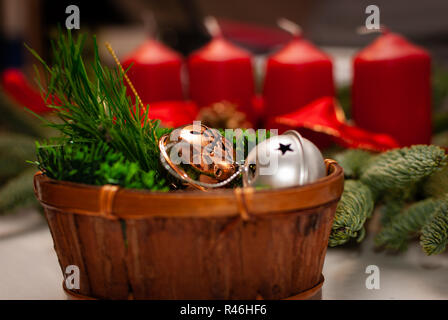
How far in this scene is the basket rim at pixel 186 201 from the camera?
31cm

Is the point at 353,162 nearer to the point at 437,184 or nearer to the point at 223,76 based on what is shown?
the point at 437,184

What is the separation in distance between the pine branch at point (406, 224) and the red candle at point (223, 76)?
321 millimetres

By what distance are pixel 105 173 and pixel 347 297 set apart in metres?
0.24

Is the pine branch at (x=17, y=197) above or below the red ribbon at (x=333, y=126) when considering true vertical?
below

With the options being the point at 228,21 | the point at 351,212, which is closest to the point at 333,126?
the point at 351,212

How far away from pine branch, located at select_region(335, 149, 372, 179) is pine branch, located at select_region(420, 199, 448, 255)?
0.11m

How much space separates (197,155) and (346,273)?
0.20 metres

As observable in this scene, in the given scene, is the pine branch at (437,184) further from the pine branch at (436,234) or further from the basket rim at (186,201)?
the basket rim at (186,201)

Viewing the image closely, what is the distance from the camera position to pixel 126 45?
1945 millimetres

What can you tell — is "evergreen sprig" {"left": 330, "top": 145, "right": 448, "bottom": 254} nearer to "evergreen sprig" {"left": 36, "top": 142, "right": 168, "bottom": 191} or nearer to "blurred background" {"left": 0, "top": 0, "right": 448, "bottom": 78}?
"evergreen sprig" {"left": 36, "top": 142, "right": 168, "bottom": 191}

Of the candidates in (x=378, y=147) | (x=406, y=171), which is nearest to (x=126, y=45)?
(x=378, y=147)

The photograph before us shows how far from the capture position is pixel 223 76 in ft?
2.34

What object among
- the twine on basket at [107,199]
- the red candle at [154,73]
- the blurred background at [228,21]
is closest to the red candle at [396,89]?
the red candle at [154,73]

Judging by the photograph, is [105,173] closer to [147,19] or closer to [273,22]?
[147,19]
